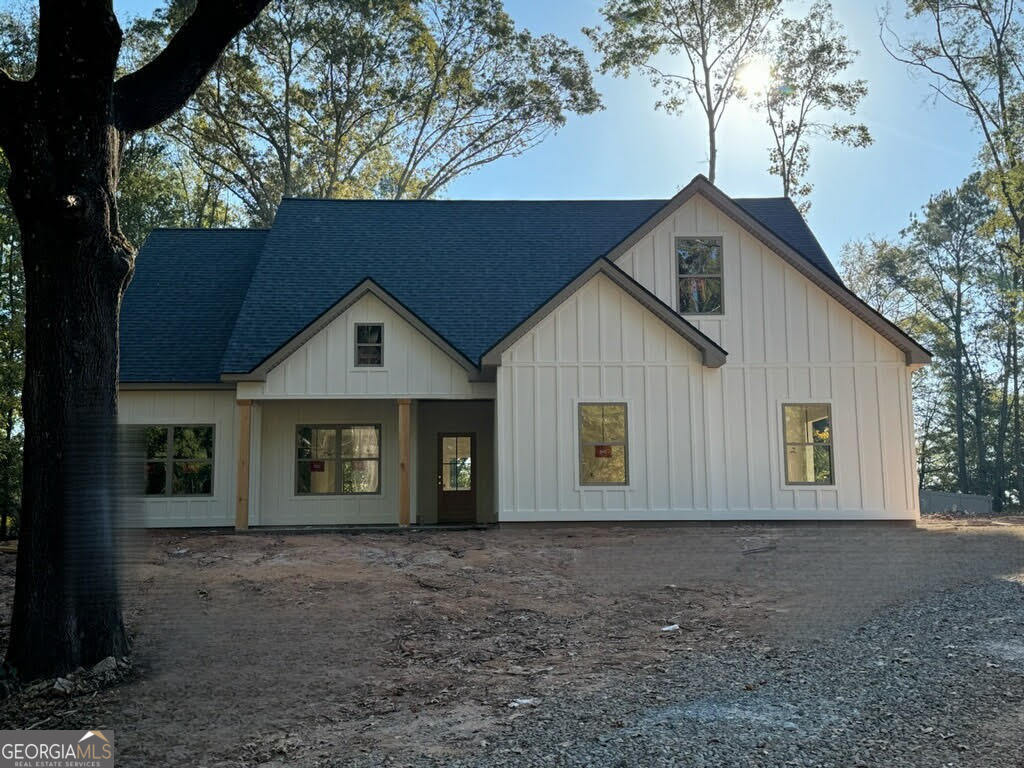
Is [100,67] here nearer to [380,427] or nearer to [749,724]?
[749,724]

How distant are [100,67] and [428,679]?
18.7ft

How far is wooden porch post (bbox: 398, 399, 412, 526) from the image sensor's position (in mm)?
14945

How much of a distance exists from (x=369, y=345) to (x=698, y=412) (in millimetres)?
6198

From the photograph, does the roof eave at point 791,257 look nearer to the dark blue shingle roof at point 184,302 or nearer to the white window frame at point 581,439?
the white window frame at point 581,439

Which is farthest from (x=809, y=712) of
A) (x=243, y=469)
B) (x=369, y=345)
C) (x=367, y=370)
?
(x=243, y=469)

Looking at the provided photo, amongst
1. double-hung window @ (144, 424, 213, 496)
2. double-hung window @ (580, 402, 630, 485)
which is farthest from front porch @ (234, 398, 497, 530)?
double-hung window @ (580, 402, 630, 485)

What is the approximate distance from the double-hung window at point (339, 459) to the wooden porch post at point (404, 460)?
1471 mm

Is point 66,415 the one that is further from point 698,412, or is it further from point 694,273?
point 694,273

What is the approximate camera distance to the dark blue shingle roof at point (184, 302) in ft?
54.5

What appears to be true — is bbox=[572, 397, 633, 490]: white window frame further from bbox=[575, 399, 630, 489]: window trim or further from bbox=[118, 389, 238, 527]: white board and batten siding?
bbox=[118, 389, 238, 527]: white board and batten siding

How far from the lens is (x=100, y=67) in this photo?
6855 mm

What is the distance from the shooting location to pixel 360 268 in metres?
18.5

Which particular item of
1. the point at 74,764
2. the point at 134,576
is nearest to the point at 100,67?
the point at 74,764

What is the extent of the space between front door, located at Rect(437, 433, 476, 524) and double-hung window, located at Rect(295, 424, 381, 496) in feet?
4.64
